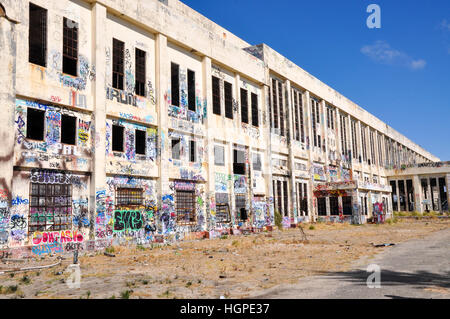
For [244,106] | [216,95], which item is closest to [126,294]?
[216,95]

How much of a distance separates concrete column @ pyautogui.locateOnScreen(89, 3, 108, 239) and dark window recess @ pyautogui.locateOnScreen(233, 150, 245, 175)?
9.86 metres

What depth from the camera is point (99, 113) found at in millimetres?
16078

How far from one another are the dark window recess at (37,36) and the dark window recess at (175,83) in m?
7.00

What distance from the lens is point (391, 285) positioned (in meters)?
6.93

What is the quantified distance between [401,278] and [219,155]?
16.0 metres

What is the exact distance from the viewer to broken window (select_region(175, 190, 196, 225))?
19.8m

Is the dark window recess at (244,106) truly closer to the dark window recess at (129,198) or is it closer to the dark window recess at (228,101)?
the dark window recess at (228,101)

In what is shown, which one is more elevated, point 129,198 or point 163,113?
point 163,113

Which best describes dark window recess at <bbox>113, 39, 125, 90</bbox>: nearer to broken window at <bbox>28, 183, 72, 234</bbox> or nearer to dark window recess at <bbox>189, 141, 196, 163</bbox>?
dark window recess at <bbox>189, 141, 196, 163</bbox>

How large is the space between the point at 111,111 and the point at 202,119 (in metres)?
6.25

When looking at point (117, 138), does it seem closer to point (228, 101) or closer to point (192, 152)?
point (192, 152)

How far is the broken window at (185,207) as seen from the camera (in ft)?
65.0
